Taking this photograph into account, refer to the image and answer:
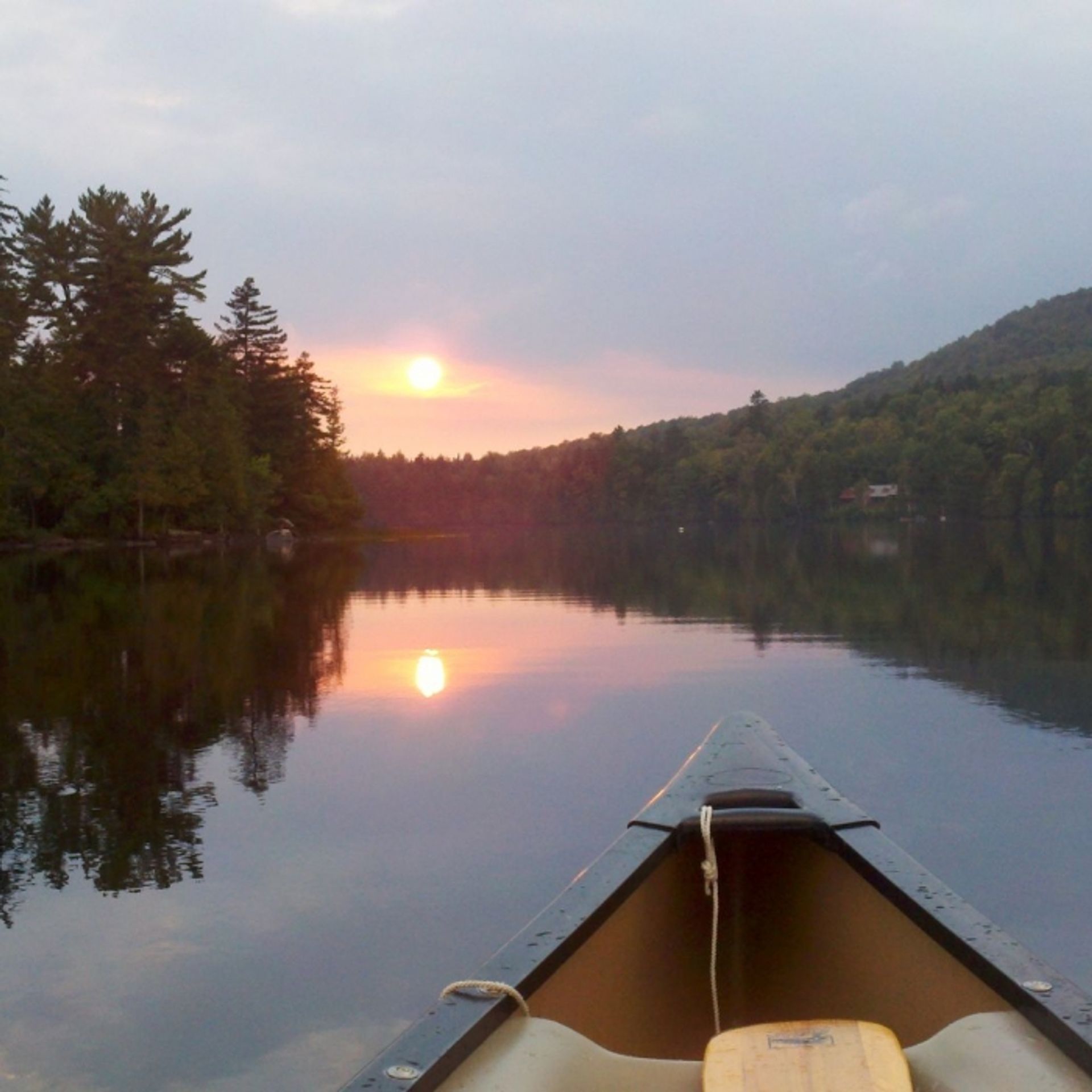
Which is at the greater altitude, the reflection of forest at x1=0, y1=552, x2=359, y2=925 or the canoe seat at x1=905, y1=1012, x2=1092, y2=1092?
the canoe seat at x1=905, y1=1012, x2=1092, y2=1092

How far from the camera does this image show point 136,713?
30.1ft

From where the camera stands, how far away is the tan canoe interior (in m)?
2.94

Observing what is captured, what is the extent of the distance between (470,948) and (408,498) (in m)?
118

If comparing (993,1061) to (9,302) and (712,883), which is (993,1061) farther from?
(9,302)

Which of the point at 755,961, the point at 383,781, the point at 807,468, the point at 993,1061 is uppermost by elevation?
the point at 807,468

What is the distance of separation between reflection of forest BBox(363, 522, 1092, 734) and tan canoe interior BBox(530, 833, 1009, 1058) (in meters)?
5.55

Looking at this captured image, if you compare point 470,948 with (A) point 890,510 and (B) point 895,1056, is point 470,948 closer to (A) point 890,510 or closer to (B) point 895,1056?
(B) point 895,1056

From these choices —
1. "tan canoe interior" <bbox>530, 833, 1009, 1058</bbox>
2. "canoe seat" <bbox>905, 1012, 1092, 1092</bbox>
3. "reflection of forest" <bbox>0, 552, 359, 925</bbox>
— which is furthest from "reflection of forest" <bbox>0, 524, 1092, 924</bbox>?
"canoe seat" <bbox>905, 1012, 1092, 1092</bbox>

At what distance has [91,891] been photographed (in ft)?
16.6

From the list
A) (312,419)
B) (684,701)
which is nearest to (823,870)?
(684,701)

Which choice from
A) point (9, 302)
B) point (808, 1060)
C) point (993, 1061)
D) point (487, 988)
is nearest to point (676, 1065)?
point (808, 1060)

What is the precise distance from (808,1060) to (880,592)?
756 inches

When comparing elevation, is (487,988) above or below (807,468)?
below

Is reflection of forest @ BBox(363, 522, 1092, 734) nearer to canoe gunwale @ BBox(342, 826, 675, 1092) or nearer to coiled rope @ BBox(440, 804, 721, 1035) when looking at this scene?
coiled rope @ BBox(440, 804, 721, 1035)
